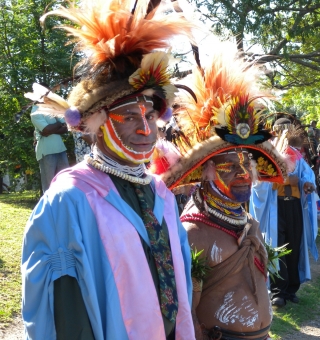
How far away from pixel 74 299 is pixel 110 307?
163 mm

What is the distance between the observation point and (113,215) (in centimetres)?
244

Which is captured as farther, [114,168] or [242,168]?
[242,168]

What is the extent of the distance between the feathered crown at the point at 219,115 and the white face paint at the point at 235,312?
786 mm

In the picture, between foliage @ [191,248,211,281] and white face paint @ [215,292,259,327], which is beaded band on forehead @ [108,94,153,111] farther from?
white face paint @ [215,292,259,327]

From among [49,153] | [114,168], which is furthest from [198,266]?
[49,153]

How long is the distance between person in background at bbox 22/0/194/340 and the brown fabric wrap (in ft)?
1.66

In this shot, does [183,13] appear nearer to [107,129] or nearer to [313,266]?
[107,129]

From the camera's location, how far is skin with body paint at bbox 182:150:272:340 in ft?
10.9

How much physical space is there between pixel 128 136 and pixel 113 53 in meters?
0.40

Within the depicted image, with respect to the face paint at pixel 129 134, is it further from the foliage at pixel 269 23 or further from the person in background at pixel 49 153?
the foliage at pixel 269 23

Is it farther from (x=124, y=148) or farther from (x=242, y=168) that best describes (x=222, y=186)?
(x=124, y=148)

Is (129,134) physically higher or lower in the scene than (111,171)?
higher

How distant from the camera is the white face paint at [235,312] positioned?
10.9ft

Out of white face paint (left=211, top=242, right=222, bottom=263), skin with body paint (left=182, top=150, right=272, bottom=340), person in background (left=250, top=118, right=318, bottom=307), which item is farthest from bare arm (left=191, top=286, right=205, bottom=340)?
person in background (left=250, top=118, right=318, bottom=307)
